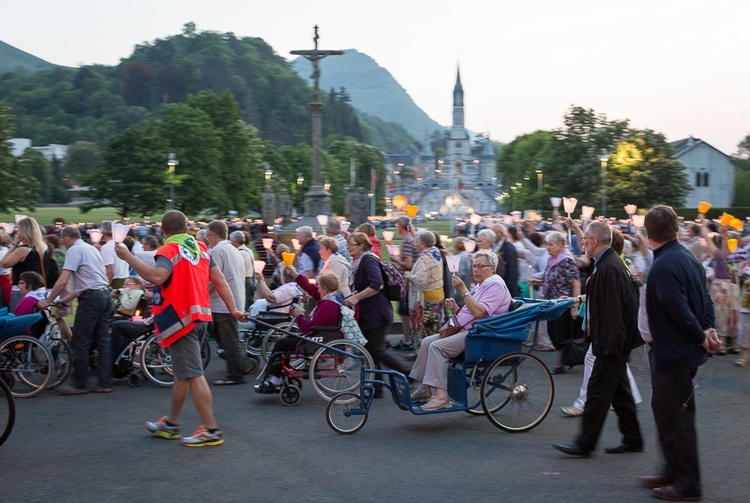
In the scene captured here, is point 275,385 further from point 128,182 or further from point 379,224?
point 379,224

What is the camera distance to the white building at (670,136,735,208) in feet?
300

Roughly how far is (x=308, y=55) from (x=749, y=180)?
261ft

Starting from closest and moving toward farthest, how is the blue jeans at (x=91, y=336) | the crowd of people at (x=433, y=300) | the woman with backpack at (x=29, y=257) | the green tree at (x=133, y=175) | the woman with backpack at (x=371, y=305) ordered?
the crowd of people at (x=433, y=300) → the woman with backpack at (x=371, y=305) → the blue jeans at (x=91, y=336) → the woman with backpack at (x=29, y=257) → the green tree at (x=133, y=175)

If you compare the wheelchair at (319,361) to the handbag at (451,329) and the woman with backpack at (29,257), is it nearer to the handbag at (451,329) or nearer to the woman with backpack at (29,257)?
the handbag at (451,329)

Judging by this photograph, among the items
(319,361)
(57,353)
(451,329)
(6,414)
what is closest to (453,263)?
(319,361)

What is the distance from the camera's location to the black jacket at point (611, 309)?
6.80 m

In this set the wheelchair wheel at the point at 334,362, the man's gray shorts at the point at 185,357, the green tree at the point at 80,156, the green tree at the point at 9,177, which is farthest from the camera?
the green tree at the point at 80,156

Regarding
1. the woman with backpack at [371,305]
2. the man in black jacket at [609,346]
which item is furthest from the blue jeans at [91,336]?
the man in black jacket at [609,346]

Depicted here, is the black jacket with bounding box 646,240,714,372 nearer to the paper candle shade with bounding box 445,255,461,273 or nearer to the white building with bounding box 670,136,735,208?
the paper candle shade with bounding box 445,255,461,273

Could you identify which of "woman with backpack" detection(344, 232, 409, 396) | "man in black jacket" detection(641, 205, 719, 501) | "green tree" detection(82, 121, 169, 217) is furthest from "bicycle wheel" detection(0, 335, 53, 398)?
"green tree" detection(82, 121, 169, 217)

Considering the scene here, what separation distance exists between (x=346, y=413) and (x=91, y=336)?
3.64 meters

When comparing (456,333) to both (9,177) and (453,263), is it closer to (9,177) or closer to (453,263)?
(453,263)

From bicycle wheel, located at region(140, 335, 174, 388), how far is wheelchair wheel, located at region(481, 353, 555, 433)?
4.15 metres

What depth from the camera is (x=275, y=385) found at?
9250 millimetres
